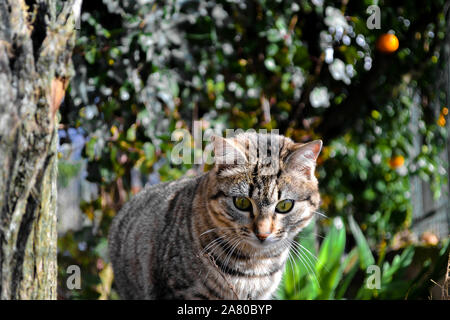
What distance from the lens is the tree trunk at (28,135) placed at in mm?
892

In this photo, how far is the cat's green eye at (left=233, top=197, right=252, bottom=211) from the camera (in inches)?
53.7

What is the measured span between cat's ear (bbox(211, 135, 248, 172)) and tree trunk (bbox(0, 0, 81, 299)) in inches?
21.0

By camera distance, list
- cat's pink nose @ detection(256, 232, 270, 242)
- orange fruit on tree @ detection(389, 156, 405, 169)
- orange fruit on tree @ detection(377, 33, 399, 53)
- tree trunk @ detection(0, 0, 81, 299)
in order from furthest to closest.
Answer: orange fruit on tree @ detection(389, 156, 405, 169)
orange fruit on tree @ detection(377, 33, 399, 53)
cat's pink nose @ detection(256, 232, 270, 242)
tree trunk @ detection(0, 0, 81, 299)

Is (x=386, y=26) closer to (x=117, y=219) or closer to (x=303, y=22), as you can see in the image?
(x=303, y=22)

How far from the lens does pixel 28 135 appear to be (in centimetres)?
90

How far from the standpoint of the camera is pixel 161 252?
1.49 meters

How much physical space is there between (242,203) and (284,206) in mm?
126

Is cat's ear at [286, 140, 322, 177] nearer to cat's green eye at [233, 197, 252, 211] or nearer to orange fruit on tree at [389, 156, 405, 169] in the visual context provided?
cat's green eye at [233, 197, 252, 211]

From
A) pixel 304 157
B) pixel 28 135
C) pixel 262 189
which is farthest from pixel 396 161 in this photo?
pixel 28 135

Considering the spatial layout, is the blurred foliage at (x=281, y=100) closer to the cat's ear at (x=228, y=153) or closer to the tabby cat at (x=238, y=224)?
the tabby cat at (x=238, y=224)

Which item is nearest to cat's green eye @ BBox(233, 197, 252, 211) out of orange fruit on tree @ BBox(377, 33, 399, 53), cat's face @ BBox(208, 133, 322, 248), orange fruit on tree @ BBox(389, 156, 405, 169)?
cat's face @ BBox(208, 133, 322, 248)

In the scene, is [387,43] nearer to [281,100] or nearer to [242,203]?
[281,100]

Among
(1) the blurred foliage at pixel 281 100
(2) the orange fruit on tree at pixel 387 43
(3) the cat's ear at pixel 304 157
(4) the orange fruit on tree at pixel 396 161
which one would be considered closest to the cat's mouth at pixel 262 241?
(3) the cat's ear at pixel 304 157

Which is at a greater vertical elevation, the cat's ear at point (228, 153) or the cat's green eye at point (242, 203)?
the cat's ear at point (228, 153)
